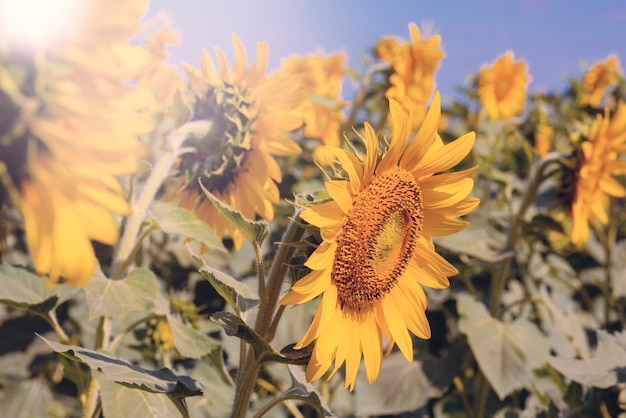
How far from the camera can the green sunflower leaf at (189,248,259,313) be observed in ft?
2.45

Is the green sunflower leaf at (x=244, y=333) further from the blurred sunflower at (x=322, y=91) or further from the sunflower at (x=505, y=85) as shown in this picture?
the sunflower at (x=505, y=85)

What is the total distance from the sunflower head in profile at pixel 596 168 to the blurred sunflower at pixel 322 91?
68cm

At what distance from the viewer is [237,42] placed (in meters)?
0.93

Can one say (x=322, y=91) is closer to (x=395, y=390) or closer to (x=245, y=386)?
(x=395, y=390)

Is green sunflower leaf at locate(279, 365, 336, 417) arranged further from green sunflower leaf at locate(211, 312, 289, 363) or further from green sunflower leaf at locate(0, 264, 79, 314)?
green sunflower leaf at locate(0, 264, 79, 314)

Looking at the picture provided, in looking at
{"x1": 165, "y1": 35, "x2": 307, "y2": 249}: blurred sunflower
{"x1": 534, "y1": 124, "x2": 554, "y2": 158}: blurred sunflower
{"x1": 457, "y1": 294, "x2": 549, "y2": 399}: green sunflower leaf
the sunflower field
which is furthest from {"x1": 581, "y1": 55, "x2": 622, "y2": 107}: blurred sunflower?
{"x1": 165, "y1": 35, "x2": 307, "y2": 249}: blurred sunflower

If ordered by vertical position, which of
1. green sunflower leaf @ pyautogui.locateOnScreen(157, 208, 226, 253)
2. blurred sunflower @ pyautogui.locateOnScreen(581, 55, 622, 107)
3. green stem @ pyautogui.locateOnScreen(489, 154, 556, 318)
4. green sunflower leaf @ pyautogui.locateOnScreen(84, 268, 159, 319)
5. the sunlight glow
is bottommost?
green sunflower leaf @ pyautogui.locateOnScreen(84, 268, 159, 319)

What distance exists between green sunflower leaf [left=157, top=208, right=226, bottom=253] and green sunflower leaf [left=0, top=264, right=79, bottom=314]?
207 millimetres

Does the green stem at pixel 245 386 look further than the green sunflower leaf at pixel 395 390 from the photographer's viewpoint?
No

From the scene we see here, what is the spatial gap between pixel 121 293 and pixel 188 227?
0.14 m

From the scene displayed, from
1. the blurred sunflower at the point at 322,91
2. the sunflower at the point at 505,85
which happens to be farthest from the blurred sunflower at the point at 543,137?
the blurred sunflower at the point at 322,91

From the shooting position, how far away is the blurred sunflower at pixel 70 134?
0.43 metres

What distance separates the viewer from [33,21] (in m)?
0.43

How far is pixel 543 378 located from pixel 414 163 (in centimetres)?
133
